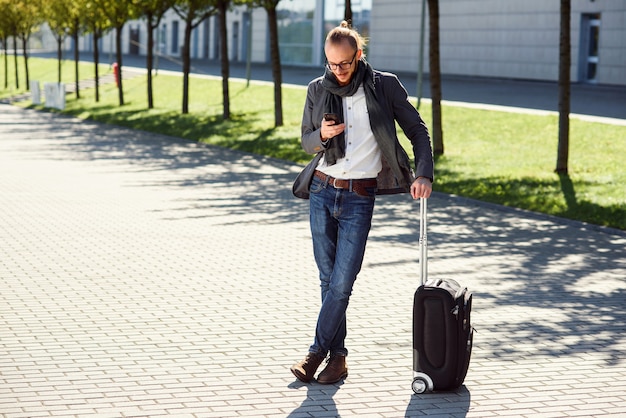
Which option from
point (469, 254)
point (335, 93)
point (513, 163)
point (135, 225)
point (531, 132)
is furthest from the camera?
point (531, 132)

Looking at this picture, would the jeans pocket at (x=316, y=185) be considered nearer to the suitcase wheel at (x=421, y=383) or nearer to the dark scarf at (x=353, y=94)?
the dark scarf at (x=353, y=94)

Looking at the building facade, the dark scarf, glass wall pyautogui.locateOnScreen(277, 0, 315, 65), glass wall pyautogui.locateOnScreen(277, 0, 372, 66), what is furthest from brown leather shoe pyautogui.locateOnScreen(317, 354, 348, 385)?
glass wall pyautogui.locateOnScreen(277, 0, 315, 65)

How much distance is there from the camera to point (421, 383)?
19.4 feet

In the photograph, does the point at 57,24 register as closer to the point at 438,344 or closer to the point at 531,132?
the point at 531,132

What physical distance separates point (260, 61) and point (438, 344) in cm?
6484

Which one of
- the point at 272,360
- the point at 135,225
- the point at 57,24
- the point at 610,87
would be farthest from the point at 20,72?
the point at 272,360

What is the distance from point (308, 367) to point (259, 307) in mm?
2121

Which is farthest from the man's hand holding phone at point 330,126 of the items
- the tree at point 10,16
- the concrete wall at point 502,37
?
the tree at point 10,16

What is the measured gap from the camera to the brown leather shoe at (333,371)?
611 cm

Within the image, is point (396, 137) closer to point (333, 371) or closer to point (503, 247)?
point (333, 371)

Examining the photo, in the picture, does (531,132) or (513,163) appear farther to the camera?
(531,132)

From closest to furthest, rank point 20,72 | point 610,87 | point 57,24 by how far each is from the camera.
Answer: point 610,87 < point 57,24 < point 20,72

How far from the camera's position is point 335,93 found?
572 centimetres

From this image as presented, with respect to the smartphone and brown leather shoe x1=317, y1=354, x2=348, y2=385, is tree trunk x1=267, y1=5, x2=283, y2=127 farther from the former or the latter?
the smartphone
